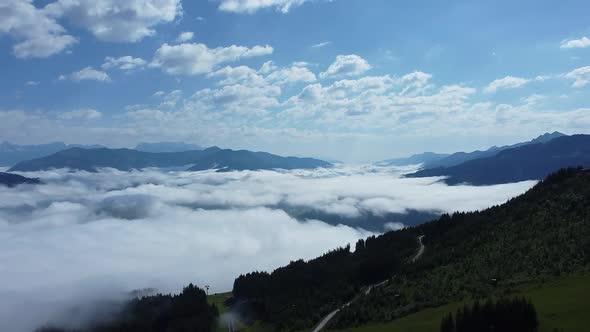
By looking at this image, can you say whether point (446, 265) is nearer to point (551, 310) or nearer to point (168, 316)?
point (551, 310)

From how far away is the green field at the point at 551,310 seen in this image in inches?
1873

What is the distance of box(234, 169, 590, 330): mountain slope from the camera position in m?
→ 74.6

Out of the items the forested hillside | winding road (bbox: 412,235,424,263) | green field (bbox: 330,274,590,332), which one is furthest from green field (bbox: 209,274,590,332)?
the forested hillside

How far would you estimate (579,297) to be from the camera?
178 feet

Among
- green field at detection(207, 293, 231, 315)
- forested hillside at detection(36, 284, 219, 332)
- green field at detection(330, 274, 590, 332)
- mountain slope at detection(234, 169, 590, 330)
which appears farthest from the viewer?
green field at detection(207, 293, 231, 315)

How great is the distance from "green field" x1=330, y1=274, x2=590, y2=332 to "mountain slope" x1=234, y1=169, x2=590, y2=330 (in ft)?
13.0

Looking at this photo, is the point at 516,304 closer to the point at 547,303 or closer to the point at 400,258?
the point at 547,303

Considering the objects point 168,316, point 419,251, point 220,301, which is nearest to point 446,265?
point 419,251

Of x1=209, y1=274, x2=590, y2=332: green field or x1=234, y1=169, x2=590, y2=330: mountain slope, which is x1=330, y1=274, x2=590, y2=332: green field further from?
x1=234, y1=169, x2=590, y2=330: mountain slope

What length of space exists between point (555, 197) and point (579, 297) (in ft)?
249

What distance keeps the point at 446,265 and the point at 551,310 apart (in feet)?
159

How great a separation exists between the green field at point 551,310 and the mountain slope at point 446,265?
396cm

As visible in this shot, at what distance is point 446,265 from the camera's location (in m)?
99.1

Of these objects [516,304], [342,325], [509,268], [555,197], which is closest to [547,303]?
[516,304]
